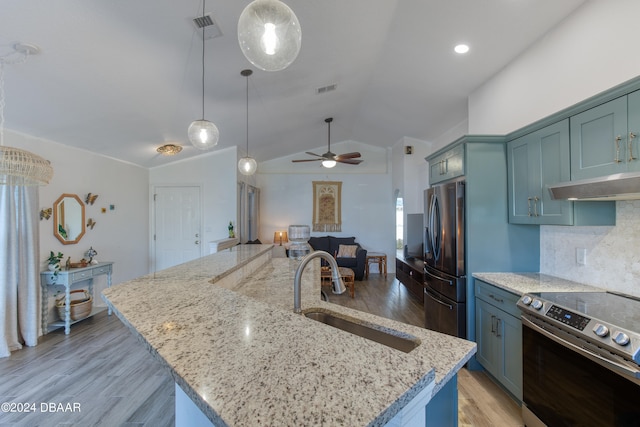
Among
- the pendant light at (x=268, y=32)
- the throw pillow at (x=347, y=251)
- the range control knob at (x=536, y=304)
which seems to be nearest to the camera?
the pendant light at (x=268, y=32)

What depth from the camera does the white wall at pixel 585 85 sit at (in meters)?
1.86

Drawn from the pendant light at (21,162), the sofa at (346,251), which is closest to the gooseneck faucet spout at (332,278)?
the pendant light at (21,162)

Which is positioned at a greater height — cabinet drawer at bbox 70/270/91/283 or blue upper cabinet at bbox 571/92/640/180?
blue upper cabinet at bbox 571/92/640/180

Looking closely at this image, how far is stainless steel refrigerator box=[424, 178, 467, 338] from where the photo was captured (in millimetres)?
A: 2625

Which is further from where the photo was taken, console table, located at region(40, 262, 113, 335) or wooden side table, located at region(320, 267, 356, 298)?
wooden side table, located at region(320, 267, 356, 298)

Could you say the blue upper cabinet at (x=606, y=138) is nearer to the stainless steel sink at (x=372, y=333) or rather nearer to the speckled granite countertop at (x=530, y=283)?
the speckled granite countertop at (x=530, y=283)

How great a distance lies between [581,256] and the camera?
2.16 metres

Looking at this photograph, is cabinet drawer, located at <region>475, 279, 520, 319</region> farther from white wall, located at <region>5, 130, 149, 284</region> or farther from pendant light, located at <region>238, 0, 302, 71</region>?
white wall, located at <region>5, 130, 149, 284</region>

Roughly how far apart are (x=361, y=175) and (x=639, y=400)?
6346 mm

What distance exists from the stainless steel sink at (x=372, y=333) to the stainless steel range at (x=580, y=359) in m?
1.03

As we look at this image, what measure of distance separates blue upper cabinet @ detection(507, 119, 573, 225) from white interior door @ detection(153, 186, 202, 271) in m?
4.91

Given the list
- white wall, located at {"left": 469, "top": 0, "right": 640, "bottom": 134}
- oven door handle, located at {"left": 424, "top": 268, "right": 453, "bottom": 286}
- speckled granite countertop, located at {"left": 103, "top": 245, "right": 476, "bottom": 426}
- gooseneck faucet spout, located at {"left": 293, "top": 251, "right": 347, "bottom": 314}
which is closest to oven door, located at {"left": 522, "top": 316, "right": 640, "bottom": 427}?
oven door handle, located at {"left": 424, "top": 268, "right": 453, "bottom": 286}

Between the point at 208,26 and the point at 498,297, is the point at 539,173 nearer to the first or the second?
the point at 498,297

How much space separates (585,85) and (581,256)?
130cm
